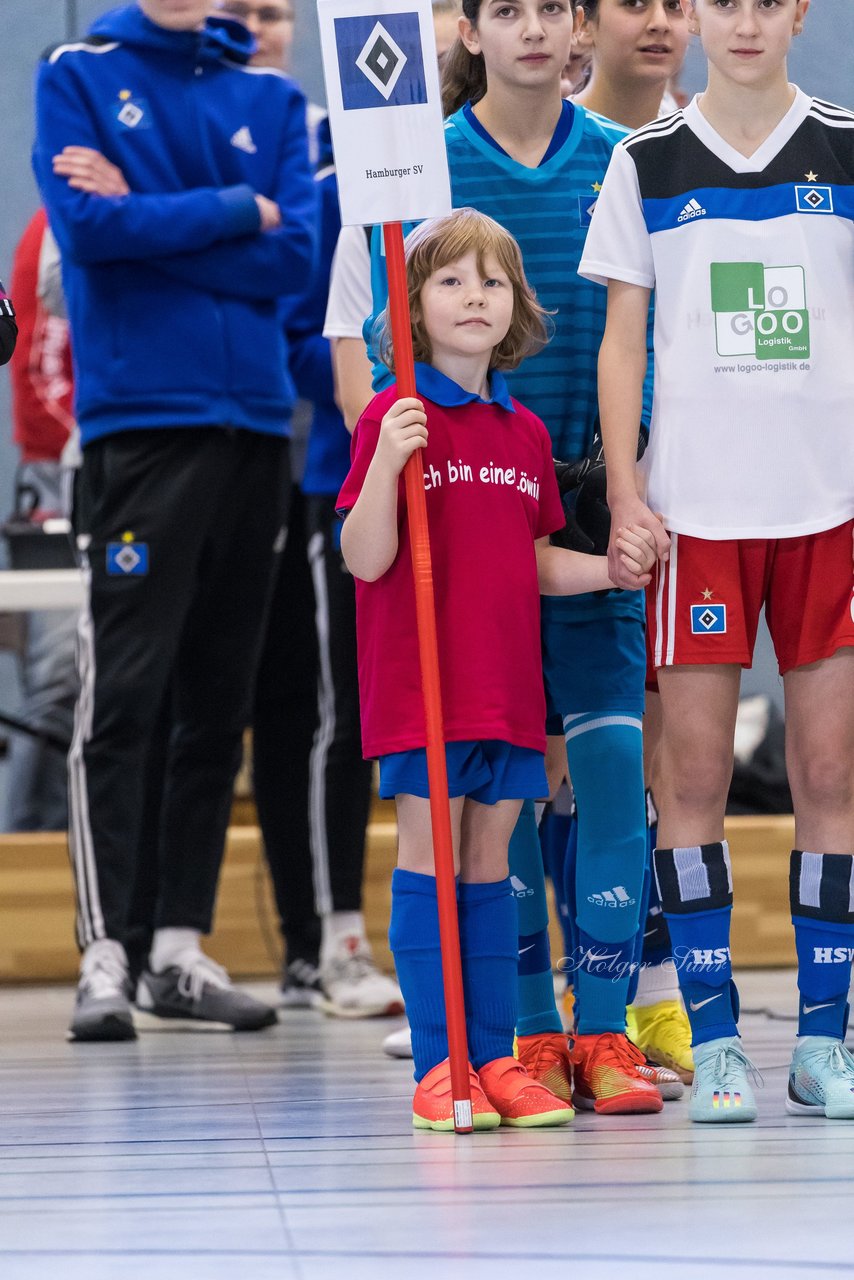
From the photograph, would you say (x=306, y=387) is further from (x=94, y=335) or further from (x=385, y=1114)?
(x=385, y=1114)

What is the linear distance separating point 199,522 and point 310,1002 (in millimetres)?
1024

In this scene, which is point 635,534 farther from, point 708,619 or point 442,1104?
point 442,1104

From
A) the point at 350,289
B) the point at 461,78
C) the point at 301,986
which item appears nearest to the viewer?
the point at 461,78

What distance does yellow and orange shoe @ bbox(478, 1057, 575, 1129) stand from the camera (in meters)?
2.04

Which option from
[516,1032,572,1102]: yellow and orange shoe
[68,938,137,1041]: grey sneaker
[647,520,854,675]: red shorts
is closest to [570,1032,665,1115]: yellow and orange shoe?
[516,1032,572,1102]: yellow and orange shoe

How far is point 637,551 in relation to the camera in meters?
2.03

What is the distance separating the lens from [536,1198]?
5.20 ft

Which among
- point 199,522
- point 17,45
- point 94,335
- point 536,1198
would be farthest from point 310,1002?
point 17,45

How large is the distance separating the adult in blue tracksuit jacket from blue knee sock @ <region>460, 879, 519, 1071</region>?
40.6 inches

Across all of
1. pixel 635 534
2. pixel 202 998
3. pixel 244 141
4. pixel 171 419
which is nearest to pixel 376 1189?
pixel 635 534

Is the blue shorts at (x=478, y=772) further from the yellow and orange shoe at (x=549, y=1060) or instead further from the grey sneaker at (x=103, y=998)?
the grey sneaker at (x=103, y=998)

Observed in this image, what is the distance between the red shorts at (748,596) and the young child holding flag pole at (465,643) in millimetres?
74

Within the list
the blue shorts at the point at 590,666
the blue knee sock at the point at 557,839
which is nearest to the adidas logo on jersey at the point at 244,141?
the blue knee sock at the point at 557,839

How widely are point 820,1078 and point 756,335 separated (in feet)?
2.61
